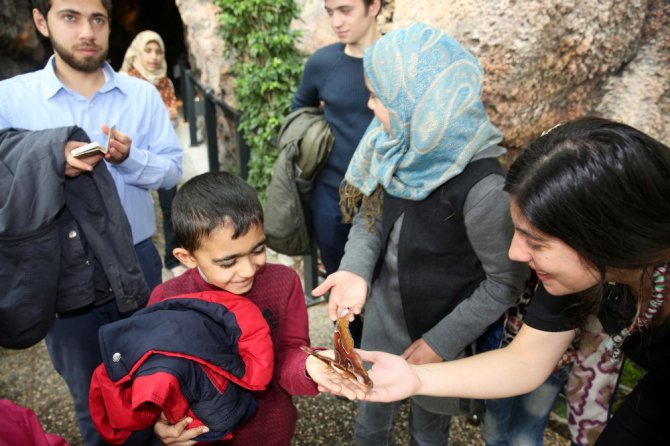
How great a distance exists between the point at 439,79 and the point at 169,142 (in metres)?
1.52

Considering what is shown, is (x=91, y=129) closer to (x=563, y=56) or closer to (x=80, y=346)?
(x=80, y=346)

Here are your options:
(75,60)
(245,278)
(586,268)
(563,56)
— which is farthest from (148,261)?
(563,56)

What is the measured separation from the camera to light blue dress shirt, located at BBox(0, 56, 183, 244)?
216cm

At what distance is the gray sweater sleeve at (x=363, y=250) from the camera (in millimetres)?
1916

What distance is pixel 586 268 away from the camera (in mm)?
1309

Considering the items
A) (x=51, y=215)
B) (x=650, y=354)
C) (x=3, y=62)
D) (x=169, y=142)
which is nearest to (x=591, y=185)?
(x=650, y=354)

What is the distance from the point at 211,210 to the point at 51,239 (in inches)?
26.2

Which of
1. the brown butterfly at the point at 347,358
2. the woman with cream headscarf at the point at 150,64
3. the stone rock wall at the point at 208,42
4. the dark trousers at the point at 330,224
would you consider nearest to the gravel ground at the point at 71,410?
the dark trousers at the point at 330,224

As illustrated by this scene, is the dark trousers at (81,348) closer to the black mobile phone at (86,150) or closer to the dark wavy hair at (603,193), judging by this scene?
the black mobile phone at (86,150)

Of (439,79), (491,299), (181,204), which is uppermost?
(439,79)

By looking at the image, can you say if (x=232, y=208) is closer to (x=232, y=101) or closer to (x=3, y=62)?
(x=232, y=101)

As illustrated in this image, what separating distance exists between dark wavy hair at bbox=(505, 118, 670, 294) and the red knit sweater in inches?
32.6

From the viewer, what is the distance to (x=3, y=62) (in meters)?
7.31

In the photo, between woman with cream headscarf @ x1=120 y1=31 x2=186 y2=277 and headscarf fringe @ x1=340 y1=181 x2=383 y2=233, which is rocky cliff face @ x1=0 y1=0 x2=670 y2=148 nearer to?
headscarf fringe @ x1=340 y1=181 x2=383 y2=233
